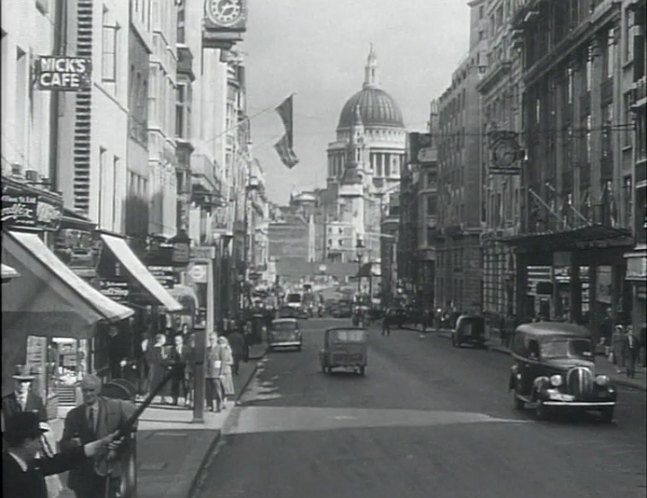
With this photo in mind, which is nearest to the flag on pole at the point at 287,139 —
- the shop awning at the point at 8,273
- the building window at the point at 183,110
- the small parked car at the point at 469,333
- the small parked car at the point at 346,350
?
the building window at the point at 183,110

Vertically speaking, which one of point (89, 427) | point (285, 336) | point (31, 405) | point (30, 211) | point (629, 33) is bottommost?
point (285, 336)

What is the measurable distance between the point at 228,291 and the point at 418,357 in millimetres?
32013

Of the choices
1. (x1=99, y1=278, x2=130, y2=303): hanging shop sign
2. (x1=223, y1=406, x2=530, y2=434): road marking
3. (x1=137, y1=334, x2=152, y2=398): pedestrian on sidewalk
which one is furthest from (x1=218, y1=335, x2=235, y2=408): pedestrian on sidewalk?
(x1=99, y1=278, x2=130, y2=303): hanging shop sign

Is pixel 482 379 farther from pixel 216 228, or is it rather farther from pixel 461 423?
pixel 216 228

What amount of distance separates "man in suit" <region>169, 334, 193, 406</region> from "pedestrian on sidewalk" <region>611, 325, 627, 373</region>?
1797 cm

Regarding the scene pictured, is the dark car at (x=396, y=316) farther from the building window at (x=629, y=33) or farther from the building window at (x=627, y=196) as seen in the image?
the building window at (x=629, y=33)

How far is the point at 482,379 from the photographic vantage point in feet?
132

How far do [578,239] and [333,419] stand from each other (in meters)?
13.5

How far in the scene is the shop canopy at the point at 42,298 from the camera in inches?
158

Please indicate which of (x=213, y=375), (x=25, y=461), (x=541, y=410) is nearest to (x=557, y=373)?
(x=541, y=410)

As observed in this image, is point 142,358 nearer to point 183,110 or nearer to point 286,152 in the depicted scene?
point 183,110

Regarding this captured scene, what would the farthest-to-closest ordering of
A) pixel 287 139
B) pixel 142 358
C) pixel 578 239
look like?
1. pixel 578 239
2. pixel 142 358
3. pixel 287 139

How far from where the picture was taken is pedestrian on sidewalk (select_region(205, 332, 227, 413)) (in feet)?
90.2

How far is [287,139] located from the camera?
25.3ft
